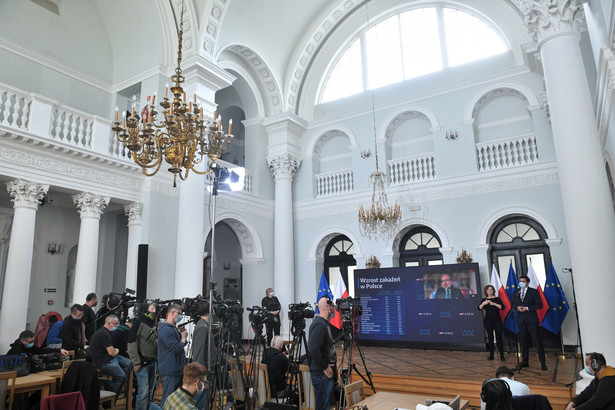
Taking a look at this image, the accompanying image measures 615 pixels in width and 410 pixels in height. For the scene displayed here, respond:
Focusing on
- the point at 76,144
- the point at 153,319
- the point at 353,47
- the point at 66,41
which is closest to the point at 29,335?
the point at 153,319

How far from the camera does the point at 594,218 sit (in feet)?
19.2

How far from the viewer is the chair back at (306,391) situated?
16.3 ft

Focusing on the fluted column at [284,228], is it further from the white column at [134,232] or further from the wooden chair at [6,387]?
the wooden chair at [6,387]

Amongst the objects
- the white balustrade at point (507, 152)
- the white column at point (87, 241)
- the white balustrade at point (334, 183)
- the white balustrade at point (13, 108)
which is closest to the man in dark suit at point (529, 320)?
the white balustrade at point (507, 152)

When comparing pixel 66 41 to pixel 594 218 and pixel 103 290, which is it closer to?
pixel 103 290

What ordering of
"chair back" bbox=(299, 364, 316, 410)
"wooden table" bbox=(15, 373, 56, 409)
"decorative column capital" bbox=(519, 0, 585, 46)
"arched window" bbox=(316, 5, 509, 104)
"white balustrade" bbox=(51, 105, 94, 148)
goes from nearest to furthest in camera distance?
1. "wooden table" bbox=(15, 373, 56, 409)
2. "chair back" bbox=(299, 364, 316, 410)
3. "decorative column capital" bbox=(519, 0, 585, 46)
4. "white balustrade" bbox=(51, 105, 94, 148)
5. "arched window" bbox=(316, 5, 509, 104)

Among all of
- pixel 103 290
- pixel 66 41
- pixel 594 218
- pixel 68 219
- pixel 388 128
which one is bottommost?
pixel 103 290

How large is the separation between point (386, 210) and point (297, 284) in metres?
3.64

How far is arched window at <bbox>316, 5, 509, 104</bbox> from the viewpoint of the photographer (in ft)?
37.2

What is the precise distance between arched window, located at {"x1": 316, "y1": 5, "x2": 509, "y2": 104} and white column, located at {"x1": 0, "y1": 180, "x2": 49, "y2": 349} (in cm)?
849

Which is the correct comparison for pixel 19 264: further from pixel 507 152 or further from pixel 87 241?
pixel 507 152

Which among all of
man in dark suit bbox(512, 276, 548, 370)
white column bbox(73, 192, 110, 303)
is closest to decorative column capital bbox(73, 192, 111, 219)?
white column bbox(73, 192, 110, 303)

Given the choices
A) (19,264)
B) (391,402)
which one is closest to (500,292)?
(391,402)

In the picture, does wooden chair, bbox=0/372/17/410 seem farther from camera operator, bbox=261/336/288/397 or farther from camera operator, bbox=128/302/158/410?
camera operator, bbox=261/336/288/397
